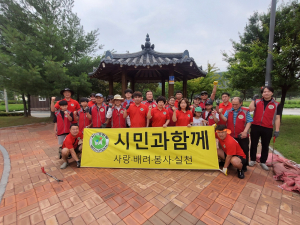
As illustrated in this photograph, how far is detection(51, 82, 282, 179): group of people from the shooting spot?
3.24 meters

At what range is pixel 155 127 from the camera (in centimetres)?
353

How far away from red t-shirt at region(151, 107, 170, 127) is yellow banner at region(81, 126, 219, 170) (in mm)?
234

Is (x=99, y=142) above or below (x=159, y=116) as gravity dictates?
below

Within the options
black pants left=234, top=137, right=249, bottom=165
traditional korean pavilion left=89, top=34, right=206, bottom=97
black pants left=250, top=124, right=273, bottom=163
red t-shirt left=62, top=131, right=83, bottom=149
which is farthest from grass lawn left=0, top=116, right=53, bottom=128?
black pants left=250, top=124, right=273, bottom=163

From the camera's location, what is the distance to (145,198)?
2.48 meters

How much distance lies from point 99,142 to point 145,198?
5.87 ft

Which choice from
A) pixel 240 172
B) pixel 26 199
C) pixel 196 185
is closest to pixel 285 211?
pixel 240 172

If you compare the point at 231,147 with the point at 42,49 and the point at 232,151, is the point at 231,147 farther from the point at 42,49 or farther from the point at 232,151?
the point at 42,49

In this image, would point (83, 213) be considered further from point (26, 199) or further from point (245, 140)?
point (245, 140)

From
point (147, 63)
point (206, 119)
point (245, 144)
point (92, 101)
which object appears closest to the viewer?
point (245, 144)

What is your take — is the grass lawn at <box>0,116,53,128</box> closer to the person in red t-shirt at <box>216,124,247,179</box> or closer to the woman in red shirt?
the woman in red shirt

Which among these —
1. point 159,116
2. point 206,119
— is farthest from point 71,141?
point 206,119

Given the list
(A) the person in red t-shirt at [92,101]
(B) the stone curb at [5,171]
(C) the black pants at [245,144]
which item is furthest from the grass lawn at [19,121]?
(C) the black pants at [245,144]

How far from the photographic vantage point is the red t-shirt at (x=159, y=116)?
3.68m
